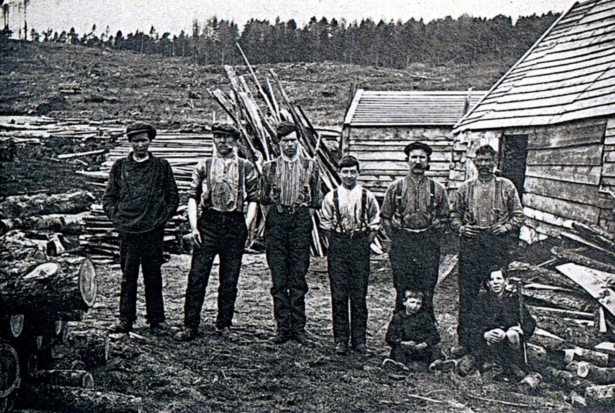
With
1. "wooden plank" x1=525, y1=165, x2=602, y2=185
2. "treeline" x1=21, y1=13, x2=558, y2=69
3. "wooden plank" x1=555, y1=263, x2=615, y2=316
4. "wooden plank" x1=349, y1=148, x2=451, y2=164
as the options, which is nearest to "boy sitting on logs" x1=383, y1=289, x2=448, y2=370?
"wooden plank" x1=555, y1=263, x2=615, y2=316

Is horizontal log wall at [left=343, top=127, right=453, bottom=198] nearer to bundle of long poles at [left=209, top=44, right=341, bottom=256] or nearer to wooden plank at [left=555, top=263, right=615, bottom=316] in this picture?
bundle of long poles at [left=209, top=44, right=341, bottom=256]

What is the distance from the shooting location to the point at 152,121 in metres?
4.14

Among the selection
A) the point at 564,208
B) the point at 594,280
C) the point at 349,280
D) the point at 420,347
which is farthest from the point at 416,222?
the point at 564,208

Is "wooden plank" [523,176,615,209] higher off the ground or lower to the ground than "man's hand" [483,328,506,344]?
higher

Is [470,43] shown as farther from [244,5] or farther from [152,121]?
[152,121]

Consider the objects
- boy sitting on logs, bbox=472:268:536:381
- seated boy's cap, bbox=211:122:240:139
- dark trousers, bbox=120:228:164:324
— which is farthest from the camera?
dark trousers, bbox=120:228:164:324

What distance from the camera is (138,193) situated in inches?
146

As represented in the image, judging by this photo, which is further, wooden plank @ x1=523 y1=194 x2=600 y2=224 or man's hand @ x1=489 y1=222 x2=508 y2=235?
wooden plank @ x1=523 y1=194 x2=600 y2=224

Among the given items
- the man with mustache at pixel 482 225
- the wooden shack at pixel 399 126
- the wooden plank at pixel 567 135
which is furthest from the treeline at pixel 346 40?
the man with mustache at pixel 482 225

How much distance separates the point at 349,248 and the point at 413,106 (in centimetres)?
177

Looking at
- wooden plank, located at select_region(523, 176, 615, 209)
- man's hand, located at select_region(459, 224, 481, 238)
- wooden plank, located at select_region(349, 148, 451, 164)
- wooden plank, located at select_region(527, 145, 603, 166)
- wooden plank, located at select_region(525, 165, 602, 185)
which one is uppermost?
wooden plank, located at select_region(527, 145, 603, 166)

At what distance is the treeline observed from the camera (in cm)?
389

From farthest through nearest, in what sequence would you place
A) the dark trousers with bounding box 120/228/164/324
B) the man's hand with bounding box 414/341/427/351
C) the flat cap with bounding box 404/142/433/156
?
the dark trousers with bounding box 120/228/164/324
the flat cap with bounding box 404/142/433/156
the man's hand with bounding box 414/341/427/351

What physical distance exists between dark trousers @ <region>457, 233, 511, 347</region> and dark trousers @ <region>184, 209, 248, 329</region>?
60.2 inches
